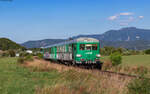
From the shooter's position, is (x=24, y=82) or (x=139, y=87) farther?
(x=24, y=82)

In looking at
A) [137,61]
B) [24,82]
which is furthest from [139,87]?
[137,61]

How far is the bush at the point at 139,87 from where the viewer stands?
32.4ft

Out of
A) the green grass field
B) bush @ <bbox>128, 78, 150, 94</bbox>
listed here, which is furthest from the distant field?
bush @ <bbox>128, 78, 150, 94</bbox>

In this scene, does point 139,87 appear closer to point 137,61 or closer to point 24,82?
point 24,82

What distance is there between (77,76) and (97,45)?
1012cm

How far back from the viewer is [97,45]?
25.6 m

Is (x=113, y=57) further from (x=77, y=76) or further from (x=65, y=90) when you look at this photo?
(x=65, y=90)

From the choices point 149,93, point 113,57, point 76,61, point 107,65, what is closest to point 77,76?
point 149,93

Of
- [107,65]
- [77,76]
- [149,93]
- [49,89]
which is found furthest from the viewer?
[107,65]

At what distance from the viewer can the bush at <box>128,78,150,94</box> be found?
32.4 ft

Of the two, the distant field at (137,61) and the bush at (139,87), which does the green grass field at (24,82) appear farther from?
the distant field at (137,61)

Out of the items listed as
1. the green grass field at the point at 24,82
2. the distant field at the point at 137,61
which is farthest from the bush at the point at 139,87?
the distant field at the point at 137,61

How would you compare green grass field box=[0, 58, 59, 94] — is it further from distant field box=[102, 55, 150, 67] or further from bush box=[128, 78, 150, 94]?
distant field box=[102, 55, 150, 67]

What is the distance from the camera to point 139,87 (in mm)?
10062
